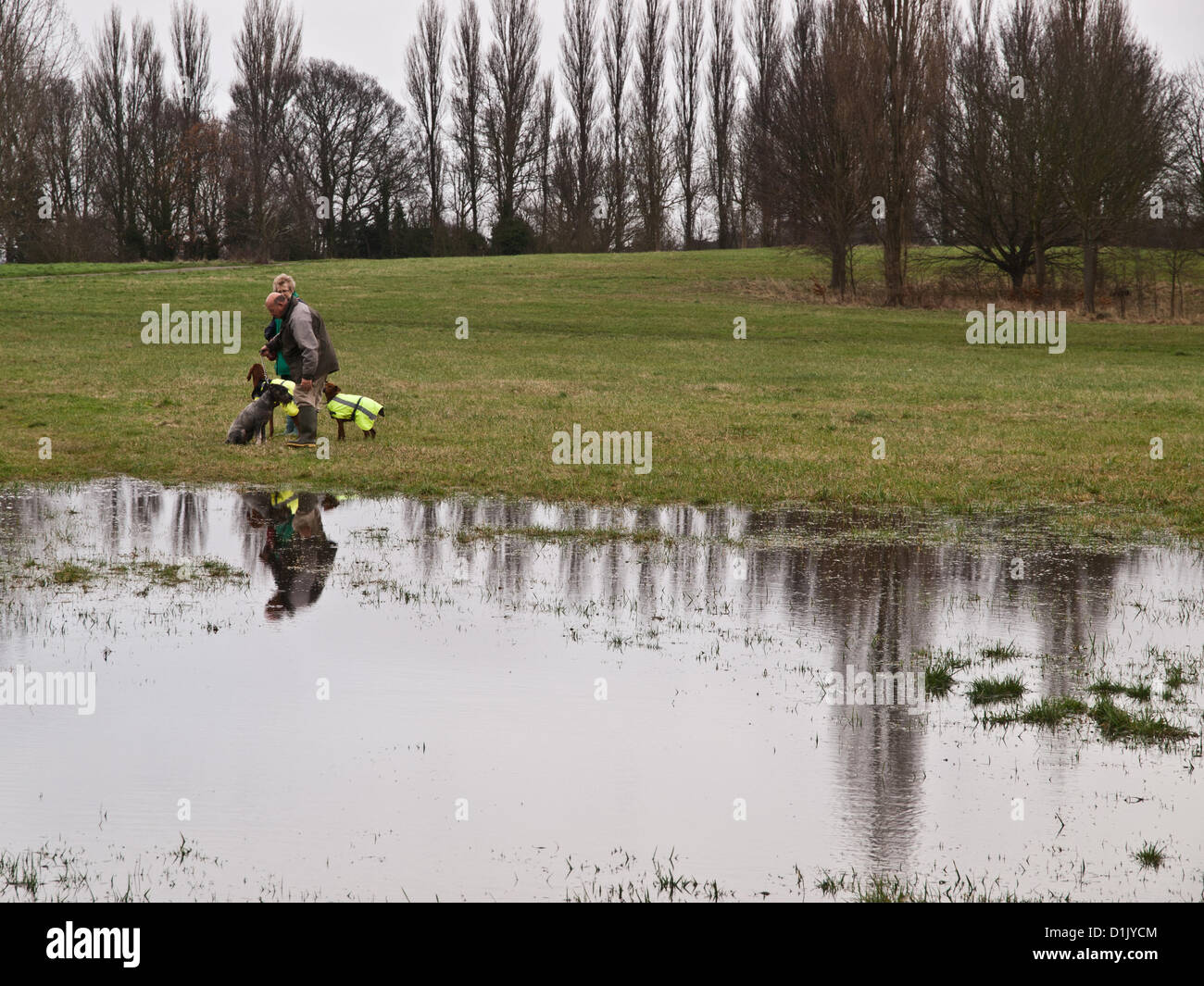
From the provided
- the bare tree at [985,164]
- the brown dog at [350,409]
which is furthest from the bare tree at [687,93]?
the brown dog at [350,409]

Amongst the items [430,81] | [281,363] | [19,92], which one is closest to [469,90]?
[430,81]

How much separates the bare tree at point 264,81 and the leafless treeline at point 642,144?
0.13 m

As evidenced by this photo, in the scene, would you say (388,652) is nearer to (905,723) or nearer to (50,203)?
(905,723)

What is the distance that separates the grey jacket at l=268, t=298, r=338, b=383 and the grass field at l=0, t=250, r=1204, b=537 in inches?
40.5

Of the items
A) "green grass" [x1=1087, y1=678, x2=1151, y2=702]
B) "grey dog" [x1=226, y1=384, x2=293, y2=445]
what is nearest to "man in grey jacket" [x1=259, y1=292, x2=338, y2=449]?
"grey dog" [x1=226, y1=384, x2=293, y2=445]

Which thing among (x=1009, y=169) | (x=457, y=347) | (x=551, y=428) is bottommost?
(x=551, y=428)

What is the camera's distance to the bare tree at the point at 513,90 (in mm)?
69062

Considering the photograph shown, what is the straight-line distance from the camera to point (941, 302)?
44562 millimetres

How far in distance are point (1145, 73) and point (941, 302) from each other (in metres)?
11.2

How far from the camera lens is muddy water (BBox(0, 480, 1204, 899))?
4727 millimetres

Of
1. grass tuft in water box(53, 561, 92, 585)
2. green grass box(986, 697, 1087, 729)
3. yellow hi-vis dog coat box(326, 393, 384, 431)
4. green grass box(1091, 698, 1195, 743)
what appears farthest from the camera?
yellow hi-vis dog coat box(326, 393, 384, 431)

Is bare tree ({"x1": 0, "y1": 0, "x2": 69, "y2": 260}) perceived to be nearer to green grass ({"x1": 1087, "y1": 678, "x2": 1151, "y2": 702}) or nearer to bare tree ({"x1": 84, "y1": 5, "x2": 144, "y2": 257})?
bare tree ({"x1": 84, "y1": 5, "x2": 144, "y2": 257})

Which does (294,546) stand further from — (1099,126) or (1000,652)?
(1099,126)

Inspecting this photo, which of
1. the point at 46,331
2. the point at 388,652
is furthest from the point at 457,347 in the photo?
the point at 388,652
